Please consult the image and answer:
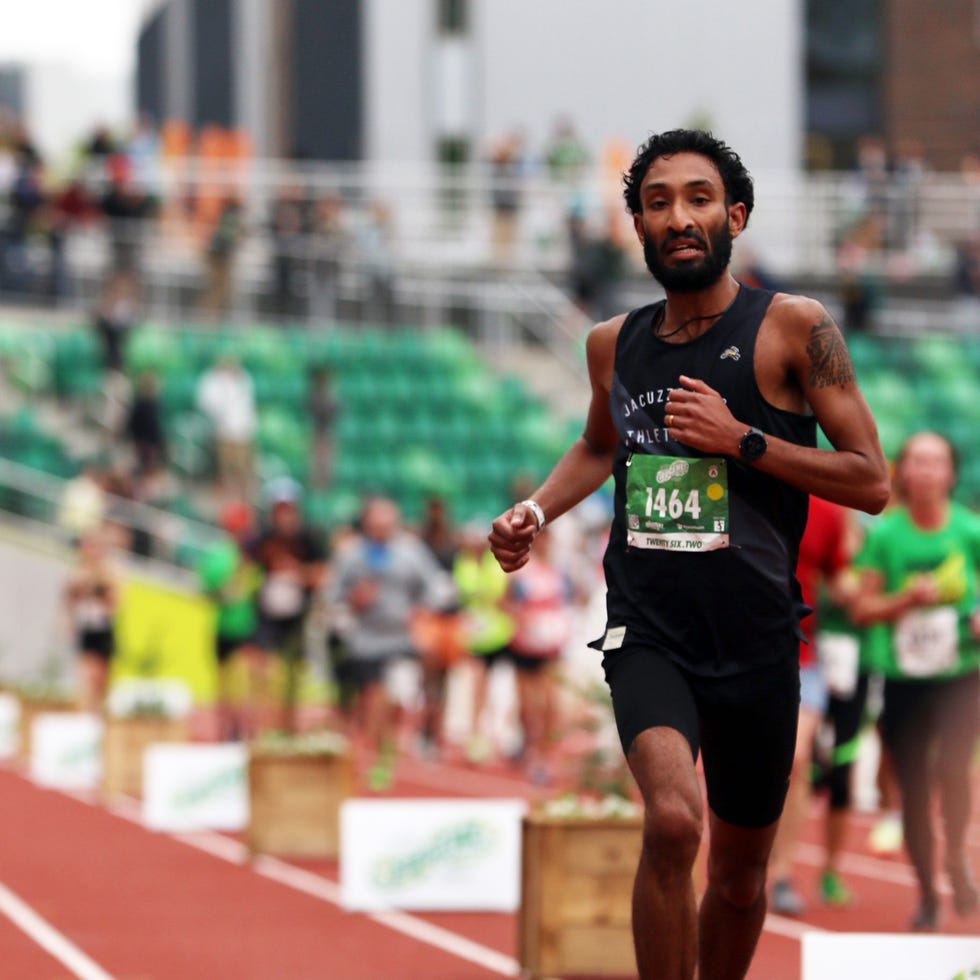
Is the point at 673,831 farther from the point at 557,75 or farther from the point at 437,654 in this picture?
the point at 557,75

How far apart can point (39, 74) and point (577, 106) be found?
34335mm

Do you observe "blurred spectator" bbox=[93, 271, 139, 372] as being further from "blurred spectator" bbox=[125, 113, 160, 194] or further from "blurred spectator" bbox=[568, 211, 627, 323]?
"blurred spectator" bbox=[568, 211, 627, 323]

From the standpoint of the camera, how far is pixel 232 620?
17.3 m

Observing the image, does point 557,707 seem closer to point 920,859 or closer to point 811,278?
point 920,859

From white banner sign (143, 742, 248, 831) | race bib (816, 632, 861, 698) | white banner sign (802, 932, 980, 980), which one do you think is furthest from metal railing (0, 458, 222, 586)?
white banner sign (802, 932, 980, 980)

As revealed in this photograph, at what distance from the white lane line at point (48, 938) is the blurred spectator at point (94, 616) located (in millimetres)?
7513

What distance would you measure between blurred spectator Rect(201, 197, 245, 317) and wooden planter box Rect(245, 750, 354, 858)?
46.1 ft

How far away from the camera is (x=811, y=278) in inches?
1083

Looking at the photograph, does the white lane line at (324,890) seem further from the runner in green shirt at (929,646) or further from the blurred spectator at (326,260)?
the blurred spectator at (326,260)

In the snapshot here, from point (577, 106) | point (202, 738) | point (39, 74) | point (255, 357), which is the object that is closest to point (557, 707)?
point (202, 738)

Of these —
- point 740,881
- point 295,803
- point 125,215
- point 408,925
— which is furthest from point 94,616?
point 740,881

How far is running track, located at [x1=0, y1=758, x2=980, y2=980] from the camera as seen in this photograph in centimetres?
822

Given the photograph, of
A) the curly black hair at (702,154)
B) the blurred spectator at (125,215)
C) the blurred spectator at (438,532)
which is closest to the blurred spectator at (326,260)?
the blurred spectator at (125,215)

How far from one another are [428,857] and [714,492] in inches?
184
